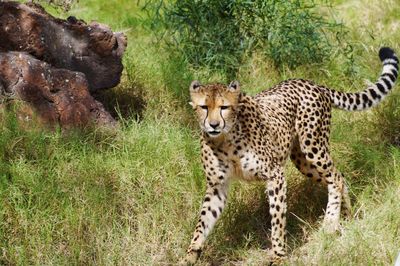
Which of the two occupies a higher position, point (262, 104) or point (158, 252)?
point (262, 104)

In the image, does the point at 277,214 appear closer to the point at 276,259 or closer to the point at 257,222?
the point at 276,259

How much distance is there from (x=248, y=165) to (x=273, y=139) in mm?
287

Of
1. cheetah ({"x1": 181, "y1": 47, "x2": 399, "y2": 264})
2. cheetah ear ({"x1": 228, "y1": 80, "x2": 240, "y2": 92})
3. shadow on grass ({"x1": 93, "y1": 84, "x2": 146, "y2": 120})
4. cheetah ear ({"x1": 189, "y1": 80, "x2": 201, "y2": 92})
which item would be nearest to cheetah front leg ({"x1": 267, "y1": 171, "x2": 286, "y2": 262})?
cheetah ({"x1": 181, "y1": 47, "x2": 399, "y2": 264})

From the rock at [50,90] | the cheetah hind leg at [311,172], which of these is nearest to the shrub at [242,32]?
the rock at [50,90]

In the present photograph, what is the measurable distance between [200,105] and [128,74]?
202 cm

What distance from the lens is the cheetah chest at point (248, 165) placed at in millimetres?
4402

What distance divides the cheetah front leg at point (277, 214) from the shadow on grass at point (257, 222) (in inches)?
8.5

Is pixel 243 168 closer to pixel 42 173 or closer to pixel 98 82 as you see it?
pixel 42 173

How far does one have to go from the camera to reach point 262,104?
4.80m

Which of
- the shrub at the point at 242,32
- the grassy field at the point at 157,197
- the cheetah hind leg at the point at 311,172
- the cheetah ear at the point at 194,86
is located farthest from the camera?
the shrub at the point at 242,32

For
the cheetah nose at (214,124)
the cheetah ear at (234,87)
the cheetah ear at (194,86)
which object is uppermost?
the cheetah ear at (234,87)

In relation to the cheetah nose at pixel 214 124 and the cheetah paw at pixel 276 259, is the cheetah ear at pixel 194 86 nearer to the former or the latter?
the cheetah nose at pixel 214 124

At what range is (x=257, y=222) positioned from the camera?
494 centimetres

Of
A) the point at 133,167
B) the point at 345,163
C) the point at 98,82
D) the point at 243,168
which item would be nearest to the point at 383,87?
the point at 345,163
